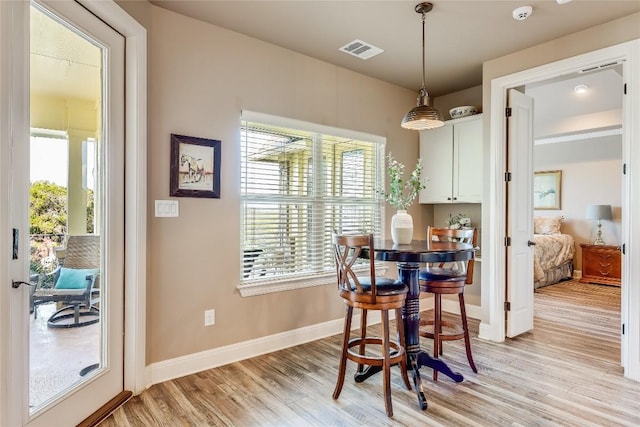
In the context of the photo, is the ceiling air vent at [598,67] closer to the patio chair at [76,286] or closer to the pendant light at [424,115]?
the pendant light at [424,115]

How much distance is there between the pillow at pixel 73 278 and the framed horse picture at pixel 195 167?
30.2 inches

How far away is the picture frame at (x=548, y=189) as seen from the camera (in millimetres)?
7273

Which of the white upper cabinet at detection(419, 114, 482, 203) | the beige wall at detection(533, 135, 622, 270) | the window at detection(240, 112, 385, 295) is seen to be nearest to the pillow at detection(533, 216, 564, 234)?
the beige wall at detection(533, 135, 622, 270)

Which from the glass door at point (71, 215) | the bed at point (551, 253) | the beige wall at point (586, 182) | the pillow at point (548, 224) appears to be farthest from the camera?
the pillow at point (548, 224)

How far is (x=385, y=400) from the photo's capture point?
7.18 feet

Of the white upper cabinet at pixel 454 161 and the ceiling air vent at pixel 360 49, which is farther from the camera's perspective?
the white upper cabinet at pixel 454 161

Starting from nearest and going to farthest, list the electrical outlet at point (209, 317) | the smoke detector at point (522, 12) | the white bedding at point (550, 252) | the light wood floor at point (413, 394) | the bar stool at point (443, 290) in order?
the light wood floor at point (413, 394)
the smoke detector at point (522, 12)
the bar stool at point (443, 290)
the electrical outlet at point (209, 317)
the white bedding at point (550, 252)

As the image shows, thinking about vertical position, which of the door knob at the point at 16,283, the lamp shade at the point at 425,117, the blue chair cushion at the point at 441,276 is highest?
the lamp shade at the point at 425,117

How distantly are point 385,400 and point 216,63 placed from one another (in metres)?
2.71

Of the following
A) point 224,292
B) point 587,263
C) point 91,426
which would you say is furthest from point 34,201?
point 587,263

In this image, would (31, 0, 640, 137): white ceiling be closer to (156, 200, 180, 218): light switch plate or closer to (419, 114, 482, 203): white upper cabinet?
(419, 114, 482, 203): white upper cabinet

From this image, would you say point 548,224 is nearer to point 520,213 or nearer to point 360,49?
point 520,213

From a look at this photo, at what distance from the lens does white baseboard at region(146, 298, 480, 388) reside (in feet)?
8.55

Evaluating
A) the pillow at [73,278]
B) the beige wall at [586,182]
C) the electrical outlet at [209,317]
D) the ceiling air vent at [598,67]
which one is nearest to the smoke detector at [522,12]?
the ceiling air vent at [598,67]
